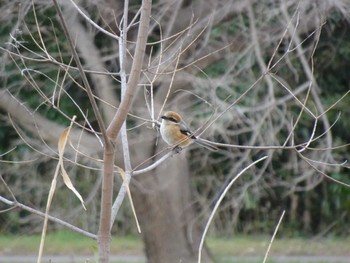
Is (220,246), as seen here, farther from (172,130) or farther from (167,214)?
(172,130)

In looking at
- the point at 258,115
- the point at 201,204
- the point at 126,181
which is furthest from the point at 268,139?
the point at 126,181

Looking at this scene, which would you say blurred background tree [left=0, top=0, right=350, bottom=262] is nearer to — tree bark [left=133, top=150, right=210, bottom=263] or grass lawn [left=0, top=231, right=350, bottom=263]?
tree bark [left=133, top=150, right=210, bottom=263]

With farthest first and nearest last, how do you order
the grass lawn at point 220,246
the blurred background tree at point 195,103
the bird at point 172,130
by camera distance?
the grass lawn at point 220,246 < the blurred background tree at point 195,103 < the bird at point 172,130

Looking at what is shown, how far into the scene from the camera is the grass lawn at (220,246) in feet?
41.7

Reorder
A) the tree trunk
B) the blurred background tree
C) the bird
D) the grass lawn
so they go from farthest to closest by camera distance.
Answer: the grass lawn < the tree trunk < the blurred background tree < the bird

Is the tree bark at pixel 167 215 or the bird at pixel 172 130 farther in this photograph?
the tree bark at pixel 167 215

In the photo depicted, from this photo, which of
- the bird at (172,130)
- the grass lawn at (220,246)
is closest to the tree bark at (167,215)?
the grass lawn at (220,246)

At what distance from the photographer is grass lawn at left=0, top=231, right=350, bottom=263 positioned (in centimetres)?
1272

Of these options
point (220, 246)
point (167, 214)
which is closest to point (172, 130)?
point (167, 214)

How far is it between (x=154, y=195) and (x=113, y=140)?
7533 mm

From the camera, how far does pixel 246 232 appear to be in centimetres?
1541

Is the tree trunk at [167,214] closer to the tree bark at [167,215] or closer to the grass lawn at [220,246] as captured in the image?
the tree bark at [167,215]

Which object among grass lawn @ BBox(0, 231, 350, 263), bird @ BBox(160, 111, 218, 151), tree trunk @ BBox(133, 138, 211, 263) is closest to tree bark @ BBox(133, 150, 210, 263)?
tree trunk @ BBox(133, 138, 211, 263)

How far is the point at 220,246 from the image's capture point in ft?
43.5
